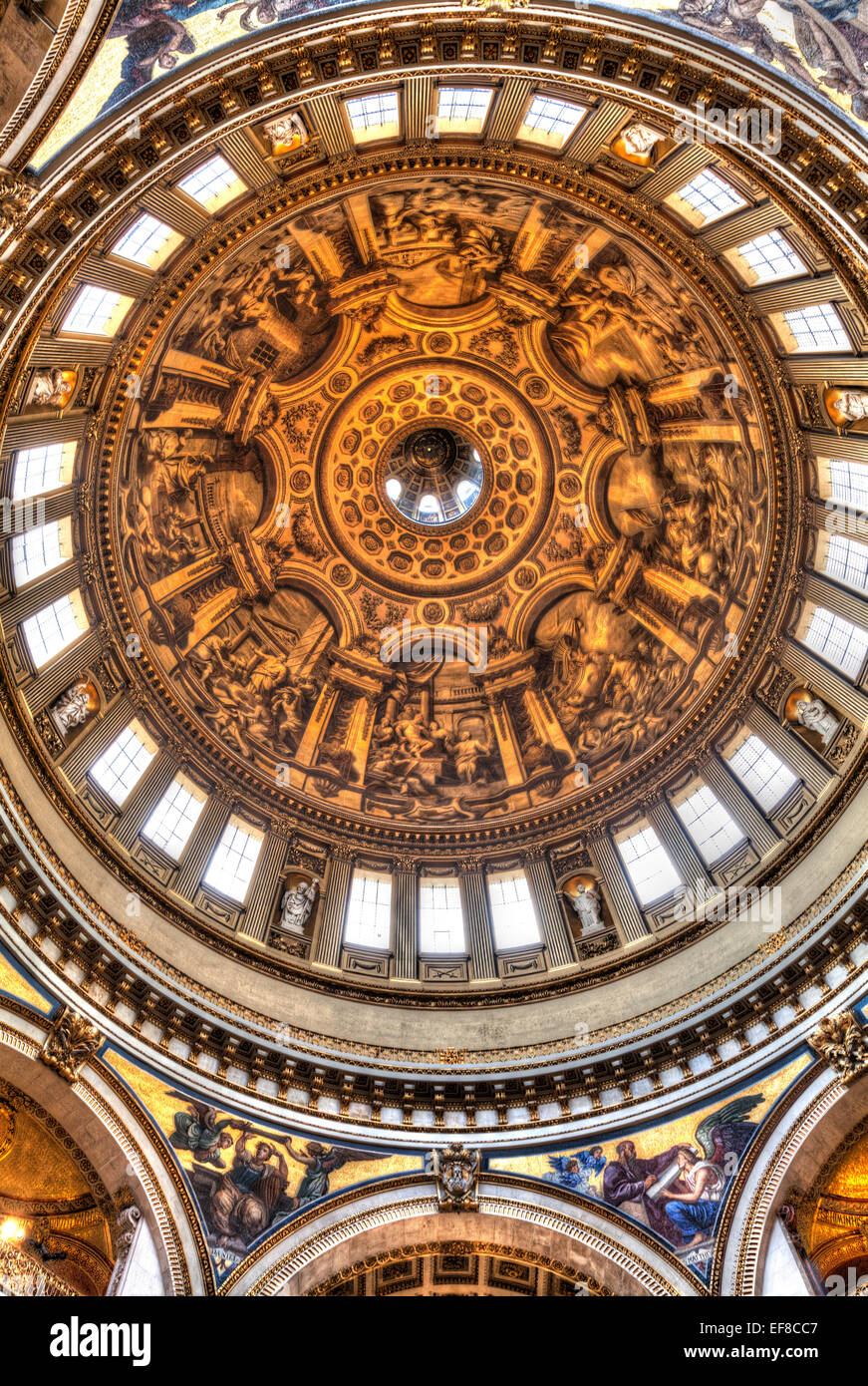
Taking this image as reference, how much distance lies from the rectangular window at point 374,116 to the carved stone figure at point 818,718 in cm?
1637

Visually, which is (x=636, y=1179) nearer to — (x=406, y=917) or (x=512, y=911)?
(x=512, y=911)

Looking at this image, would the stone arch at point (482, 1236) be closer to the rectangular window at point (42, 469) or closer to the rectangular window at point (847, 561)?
the rectangular window at point (847, 561)

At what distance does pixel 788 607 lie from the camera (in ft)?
86.6

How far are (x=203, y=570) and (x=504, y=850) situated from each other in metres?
12.8

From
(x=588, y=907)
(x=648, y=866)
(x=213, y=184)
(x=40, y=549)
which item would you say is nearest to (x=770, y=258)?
(x=213, y=184)

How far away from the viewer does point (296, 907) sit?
26.6m

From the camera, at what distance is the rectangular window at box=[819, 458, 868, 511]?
74.9ft

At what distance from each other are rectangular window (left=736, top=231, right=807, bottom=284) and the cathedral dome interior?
270mm

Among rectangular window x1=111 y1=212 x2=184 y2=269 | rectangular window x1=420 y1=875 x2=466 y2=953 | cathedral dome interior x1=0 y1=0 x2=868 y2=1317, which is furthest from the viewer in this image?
rectangular window x1=420 y1=875 x2=466 y2=953

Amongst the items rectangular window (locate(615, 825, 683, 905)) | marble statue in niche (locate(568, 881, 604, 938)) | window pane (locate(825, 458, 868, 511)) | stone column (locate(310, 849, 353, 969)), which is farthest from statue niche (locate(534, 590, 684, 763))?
stone column (locate(310, 849, 353, 969))

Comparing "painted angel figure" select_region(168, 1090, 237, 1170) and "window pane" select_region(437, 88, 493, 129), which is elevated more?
"window pane" select_region(437, 88, 493, 129)

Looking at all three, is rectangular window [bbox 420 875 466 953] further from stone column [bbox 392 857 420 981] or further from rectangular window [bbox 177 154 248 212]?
rectangular window [bbox 177 154 248 212]
